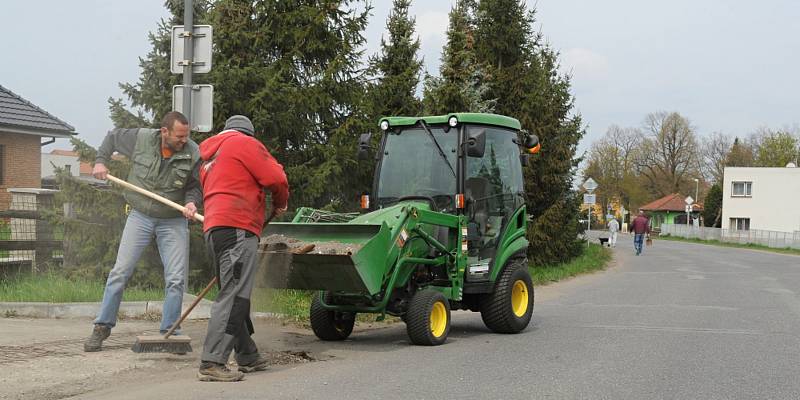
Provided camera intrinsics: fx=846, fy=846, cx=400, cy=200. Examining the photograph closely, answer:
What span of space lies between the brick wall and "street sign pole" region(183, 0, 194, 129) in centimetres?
1875

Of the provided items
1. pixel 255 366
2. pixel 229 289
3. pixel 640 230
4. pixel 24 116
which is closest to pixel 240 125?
pixel 229 289

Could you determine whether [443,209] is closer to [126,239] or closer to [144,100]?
[126,239]

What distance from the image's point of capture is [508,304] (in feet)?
30.5

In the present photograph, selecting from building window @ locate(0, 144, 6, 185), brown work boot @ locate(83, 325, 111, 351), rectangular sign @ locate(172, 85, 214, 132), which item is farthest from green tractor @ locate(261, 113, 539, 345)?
building window @ locate(0, 144, 6, 185)

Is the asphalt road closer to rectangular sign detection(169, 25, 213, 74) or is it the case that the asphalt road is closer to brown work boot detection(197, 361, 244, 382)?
brown work boot detection(197, 361, 244, 382)

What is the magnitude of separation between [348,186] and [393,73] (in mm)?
7093

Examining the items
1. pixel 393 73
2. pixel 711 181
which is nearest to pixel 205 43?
pixel 393 73

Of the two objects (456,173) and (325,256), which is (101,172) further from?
(456,173)

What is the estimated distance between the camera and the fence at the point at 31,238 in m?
10.9

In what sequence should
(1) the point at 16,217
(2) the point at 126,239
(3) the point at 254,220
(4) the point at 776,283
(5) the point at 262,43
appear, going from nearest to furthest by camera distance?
(3) the point at 254,220 → (2) the point at 126,239 → (1) the point at 16,217 → (5) the point at 262,43 → (4) the point at 776,283

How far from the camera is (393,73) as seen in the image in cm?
2027

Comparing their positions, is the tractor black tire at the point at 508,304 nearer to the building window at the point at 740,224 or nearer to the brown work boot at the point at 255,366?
the brown work boot at the point at 255,366

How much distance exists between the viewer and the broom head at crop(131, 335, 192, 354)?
666cm

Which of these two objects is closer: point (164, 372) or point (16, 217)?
point (164, 372)
